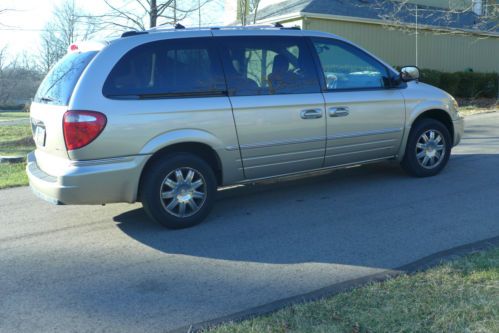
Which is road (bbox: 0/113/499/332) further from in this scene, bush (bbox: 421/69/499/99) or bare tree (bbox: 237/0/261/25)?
bush (bbox: 421/69/499/99)

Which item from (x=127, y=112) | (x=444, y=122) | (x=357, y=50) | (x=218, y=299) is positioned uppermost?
(x=357, y=50)

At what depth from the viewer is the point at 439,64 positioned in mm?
22875

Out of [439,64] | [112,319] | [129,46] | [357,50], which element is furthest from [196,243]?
[439,64]

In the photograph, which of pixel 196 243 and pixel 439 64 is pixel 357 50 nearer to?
pixel 196 243

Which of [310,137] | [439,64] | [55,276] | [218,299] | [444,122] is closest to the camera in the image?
[218,299]

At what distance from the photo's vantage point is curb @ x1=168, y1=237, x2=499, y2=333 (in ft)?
11.1

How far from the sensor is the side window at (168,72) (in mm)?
4938

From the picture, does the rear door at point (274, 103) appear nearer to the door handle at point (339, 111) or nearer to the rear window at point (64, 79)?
the door handle at point (339, 111)

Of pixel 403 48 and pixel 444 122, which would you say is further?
pixel 403 48

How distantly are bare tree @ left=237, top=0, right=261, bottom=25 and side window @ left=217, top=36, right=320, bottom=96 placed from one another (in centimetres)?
1264

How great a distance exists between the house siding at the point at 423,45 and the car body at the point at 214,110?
12.4 meters

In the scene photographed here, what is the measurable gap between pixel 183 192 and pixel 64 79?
1.60 meters

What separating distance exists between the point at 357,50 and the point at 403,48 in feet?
52.9

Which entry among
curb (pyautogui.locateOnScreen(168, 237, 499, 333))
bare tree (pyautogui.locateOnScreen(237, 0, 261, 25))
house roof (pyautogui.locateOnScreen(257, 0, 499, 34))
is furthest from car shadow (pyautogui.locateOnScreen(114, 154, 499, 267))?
bare tree (pyautogui.locateOnScreen(237, 0, 261, 25))
